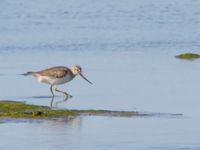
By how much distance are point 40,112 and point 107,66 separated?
5282 millimetres

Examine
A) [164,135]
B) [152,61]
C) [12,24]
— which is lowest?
[164,135]

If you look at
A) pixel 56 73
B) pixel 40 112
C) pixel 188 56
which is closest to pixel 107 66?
pixel 188 56

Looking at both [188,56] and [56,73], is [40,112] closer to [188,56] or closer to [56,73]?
[56,73]

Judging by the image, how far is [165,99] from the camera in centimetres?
1492

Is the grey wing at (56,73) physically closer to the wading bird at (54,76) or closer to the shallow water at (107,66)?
the wading bird at (54,76)

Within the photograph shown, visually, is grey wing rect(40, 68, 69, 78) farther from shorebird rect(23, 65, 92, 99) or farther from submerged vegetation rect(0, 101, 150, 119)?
submerged vegetation rect(0, 101, 150, 119)

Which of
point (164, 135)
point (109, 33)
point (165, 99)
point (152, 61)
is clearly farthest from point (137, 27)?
point (164, 135)

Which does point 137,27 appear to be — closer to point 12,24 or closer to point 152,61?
point 12,24

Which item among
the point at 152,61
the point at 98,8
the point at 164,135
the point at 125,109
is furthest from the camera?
the point at 98,8

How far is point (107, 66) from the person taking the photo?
18.7 metres

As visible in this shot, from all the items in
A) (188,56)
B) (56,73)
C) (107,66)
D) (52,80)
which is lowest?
(52,80)

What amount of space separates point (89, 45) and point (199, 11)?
7242 millimetres

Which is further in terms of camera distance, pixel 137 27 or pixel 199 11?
pixel 199 11

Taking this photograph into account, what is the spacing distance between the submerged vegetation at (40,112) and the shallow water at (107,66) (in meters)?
0.33
